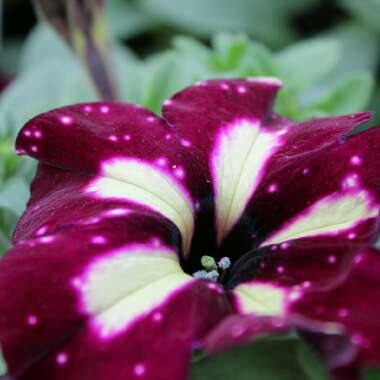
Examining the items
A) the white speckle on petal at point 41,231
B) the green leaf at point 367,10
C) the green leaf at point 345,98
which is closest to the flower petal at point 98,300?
the white speckle on petal at point 41,231

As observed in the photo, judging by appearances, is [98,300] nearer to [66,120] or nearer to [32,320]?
[32,320]

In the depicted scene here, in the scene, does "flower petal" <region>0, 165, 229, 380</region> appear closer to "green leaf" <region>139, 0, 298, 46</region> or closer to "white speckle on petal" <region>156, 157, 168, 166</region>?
"white speckle on petal" <region>156, 157, 168, 166</region>

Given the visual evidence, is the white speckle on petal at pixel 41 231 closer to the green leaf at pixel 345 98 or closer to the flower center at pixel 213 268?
the flower center at pixel 213 268

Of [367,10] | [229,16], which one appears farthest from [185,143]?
[229,16]

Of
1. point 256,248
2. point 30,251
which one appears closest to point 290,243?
point 256,248

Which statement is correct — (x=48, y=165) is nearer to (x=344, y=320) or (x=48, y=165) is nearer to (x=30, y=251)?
(x=30, y=251)

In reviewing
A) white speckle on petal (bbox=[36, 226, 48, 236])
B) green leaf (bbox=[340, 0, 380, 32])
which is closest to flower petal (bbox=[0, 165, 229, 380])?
white speckle on petal (bbox=[36, 226, 48, 236])
